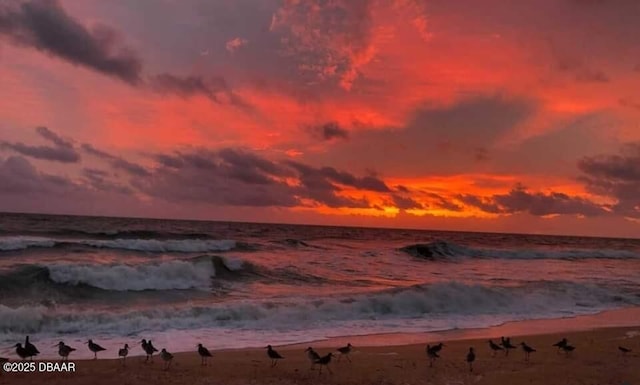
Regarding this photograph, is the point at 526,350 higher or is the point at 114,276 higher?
the point at 114,276

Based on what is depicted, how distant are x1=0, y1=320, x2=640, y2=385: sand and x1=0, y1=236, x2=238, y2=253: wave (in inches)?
1132

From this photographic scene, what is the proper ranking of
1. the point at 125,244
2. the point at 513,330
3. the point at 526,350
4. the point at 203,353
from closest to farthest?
the point at 203,353 < the point at 526,350 < the point at 513,330 < the point at 125,244

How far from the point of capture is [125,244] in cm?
4184

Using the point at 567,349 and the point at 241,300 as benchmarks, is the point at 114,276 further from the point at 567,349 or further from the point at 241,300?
the point at 567,349

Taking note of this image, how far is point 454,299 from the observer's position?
855 inches

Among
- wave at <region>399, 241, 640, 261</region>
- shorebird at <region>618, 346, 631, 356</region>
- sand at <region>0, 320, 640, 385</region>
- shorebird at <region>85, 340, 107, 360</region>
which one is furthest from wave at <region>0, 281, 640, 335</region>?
wave at <region>399, 241, 640, 261</region>

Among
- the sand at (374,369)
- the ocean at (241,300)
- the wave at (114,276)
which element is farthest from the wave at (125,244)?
the sand at (374,369)

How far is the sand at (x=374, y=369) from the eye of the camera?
9.54 meters

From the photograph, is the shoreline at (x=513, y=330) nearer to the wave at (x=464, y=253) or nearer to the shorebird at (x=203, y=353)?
the shorebird at (x=203, y=353)

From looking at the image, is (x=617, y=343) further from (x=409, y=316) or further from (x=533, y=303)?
(x=533, y=303)

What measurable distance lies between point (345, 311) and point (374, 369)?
818 cm

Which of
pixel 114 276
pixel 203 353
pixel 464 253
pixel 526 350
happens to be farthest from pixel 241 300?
pixel 464 253

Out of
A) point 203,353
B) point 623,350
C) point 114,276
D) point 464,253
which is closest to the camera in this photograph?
point 203,353

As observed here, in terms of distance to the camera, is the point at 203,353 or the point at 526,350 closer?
the point at 203,353
